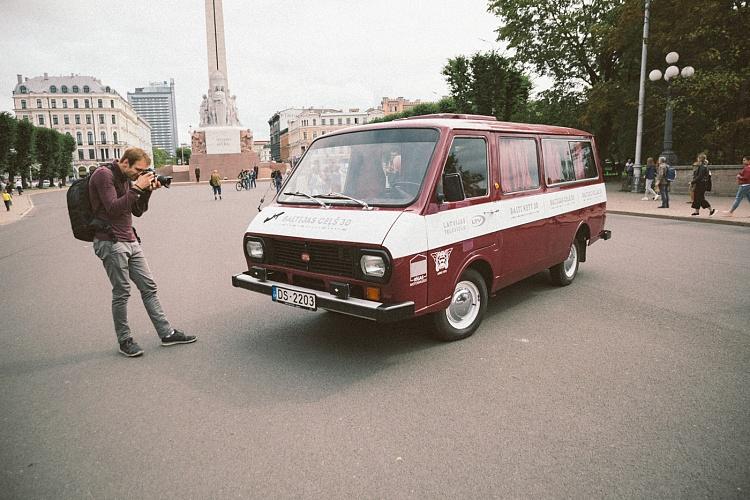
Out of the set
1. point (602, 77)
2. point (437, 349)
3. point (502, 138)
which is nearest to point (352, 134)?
point (502, 138)

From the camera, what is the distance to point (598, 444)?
328 cm

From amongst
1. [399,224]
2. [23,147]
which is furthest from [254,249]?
[23,147]

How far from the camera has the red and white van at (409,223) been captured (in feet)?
14.6

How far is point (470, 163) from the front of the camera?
5.23 meters

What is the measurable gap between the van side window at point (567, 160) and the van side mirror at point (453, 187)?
2231 millimetres

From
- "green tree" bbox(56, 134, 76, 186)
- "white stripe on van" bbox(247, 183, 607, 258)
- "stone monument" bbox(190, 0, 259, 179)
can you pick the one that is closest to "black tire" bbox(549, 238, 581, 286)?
"white stripe on van" bbox(247, 183, 607, 258)

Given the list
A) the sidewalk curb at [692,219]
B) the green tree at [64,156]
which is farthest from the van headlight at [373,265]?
the green tree at [64,156]

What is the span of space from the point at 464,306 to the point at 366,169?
5.66 feet

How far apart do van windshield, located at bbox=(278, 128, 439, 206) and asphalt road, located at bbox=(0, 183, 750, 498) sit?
4.90 ft

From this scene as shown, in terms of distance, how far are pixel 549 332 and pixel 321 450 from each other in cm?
308

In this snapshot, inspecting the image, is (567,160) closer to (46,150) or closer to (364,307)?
(364,307)

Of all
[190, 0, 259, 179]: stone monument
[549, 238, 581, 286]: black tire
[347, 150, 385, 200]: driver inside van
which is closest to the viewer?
[347, 150, 385, 200]: driver inside van

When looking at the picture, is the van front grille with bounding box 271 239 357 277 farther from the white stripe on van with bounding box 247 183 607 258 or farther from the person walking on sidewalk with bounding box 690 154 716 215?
the person walking on sidewalk with bounding box 690 154 716 215

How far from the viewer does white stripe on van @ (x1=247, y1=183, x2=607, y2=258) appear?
4406 mm
